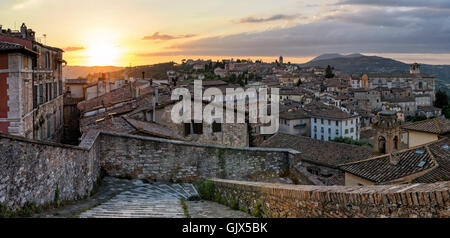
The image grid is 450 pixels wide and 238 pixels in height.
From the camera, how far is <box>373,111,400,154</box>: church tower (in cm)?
2689

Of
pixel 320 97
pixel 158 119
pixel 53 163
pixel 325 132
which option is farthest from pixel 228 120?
pixel 320 97

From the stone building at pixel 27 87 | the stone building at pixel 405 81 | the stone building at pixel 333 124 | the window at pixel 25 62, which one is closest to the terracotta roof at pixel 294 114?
the stone building at pixel 333 124

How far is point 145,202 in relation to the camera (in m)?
9.24

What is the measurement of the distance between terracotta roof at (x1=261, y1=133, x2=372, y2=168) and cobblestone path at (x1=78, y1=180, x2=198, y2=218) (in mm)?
26439

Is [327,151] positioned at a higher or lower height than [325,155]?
higher

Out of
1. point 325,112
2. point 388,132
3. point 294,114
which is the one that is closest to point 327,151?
point 388,132

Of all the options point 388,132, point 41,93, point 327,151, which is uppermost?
point 41,93

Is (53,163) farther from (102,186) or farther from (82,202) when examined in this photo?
(102,186)

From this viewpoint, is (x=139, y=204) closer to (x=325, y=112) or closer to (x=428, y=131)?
(x=428, y=131)

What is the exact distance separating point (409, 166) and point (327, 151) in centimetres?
2056

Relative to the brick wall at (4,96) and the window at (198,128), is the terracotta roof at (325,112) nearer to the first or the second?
the window at (198,128)

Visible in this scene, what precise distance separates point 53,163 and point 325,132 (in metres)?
64.8

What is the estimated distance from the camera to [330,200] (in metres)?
5.24
